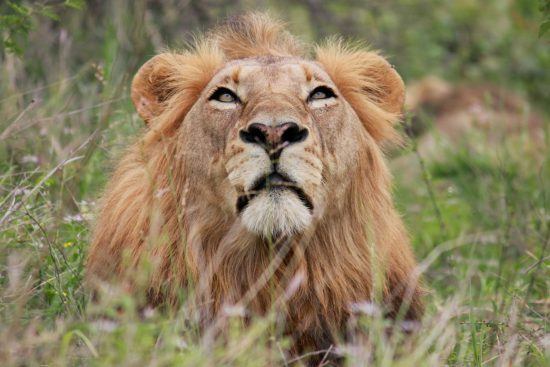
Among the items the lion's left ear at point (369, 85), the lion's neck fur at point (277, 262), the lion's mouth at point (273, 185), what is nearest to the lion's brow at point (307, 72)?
the lion's left ear at point (369, 85)

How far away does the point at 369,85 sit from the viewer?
206 inches

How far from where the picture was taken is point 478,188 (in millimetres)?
8359

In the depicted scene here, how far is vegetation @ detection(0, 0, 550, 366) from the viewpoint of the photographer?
12.5ft

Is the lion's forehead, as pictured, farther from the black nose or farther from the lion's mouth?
the lion's mouth

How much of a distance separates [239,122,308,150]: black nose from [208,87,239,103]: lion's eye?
427mm

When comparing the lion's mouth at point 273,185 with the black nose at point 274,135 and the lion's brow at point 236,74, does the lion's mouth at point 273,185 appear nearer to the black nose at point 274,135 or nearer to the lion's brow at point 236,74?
the black nose at point 274,135

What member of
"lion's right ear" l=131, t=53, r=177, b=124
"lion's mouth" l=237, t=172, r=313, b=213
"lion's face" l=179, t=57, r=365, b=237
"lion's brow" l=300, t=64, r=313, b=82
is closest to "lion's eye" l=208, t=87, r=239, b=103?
"lion's face" l=179, t=57, r=365, b=237

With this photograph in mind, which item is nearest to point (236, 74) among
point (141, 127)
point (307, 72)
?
point (307, 72)

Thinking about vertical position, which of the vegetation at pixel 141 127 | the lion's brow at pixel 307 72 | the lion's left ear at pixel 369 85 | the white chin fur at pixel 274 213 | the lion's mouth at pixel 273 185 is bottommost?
the vegetation at pixel 141 127

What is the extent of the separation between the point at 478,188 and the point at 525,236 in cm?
163

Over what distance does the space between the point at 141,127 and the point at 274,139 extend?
237 cm

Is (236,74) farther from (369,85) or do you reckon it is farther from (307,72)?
(369,85)

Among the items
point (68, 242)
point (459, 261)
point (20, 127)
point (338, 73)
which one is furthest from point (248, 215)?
point (459, 261)

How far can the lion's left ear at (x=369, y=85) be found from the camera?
5066 millimetres
